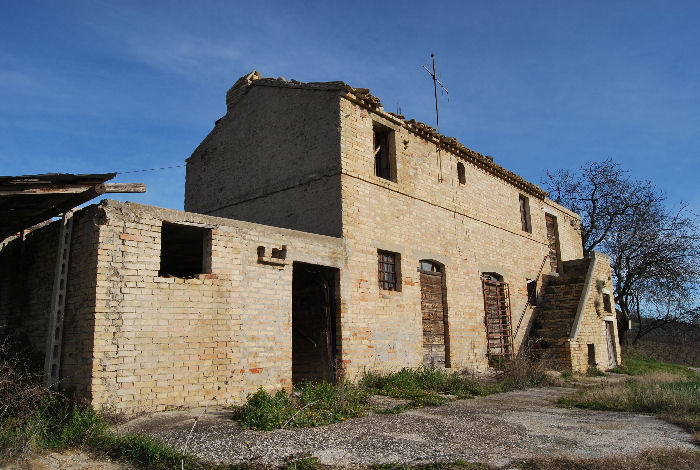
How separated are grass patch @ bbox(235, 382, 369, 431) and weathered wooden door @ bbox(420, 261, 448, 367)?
12.3 feet

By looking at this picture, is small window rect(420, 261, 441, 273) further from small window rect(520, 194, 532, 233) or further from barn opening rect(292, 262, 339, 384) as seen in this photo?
small window rect(520, 194, 532, 233)

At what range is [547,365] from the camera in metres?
15.4

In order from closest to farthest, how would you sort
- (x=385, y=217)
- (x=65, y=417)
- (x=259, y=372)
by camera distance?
(x=65, y=417)
(x=259, y=372)
(x=385, y=217)

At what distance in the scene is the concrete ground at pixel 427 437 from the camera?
5.69 metres

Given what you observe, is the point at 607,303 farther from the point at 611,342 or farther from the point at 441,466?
the point at 441,466

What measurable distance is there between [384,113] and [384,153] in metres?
1.01

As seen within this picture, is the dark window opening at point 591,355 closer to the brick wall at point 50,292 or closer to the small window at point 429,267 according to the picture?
the small window at point 429,267

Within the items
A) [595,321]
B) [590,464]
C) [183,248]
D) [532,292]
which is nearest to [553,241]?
[532,292]

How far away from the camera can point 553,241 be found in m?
20.6

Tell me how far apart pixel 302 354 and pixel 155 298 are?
446cm

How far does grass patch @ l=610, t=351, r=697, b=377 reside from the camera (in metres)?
17.7

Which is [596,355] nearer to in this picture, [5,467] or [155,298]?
[155,298]

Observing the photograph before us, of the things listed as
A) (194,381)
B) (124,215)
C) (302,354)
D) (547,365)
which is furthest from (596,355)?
(124,215)

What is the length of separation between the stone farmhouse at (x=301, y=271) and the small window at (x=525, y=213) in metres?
0.05
